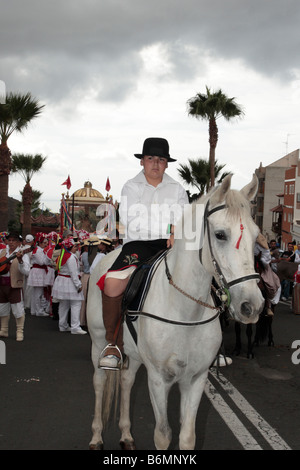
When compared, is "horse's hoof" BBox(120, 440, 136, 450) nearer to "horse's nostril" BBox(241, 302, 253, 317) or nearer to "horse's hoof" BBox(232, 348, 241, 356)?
"horse's nostril" BBox(241, 302, 253, 317)

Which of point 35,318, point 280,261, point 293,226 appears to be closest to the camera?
point 35,318

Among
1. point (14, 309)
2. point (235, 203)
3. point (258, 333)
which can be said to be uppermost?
point (235, 203)

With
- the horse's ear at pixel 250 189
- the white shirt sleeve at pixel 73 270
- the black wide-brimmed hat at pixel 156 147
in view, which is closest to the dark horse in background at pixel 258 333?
the white shirt sleeve at pixel 73 270

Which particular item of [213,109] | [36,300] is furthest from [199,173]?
[36,300]

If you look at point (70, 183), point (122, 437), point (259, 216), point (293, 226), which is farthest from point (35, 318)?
point (259, 216)

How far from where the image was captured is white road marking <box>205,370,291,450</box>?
4688 millimetres

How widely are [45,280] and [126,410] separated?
821 cm

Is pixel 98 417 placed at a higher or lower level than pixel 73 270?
lower

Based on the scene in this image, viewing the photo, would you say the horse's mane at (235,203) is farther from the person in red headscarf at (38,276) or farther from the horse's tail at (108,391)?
the person in red headscarf at (38,276)

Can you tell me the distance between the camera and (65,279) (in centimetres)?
1064

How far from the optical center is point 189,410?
370 cm

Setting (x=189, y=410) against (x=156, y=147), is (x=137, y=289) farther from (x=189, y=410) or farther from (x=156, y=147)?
(x=156, y=147)

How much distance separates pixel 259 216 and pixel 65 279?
6334 cm
